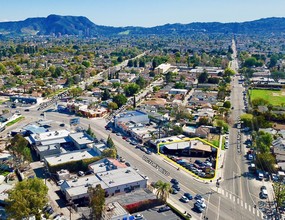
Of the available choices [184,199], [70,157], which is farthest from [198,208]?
[70,157]

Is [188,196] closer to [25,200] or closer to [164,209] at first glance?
[164,209]

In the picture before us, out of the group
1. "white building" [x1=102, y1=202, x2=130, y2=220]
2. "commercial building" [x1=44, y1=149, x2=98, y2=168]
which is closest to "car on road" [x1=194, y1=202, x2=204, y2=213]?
"white building" [x1=102, y1=202, x2=130, y2=220]

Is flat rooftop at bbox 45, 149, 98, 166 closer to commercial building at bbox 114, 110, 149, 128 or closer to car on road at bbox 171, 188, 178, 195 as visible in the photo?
car on road at bbox 171, 188, 178, 195

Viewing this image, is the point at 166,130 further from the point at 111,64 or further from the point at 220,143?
the point at 111,64

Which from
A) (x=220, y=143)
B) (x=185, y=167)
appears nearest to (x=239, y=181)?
(x=185, y=167)

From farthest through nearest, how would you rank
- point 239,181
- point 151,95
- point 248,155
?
point 151,95 < point 248,155 < point 239,181

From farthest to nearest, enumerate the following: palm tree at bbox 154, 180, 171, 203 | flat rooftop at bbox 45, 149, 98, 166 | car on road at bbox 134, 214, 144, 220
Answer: flat rooftop at bbox 45, 149, 98, 166 → palm tree at bbox 154, 180, 171, 203 → car on road at bbox 134, 214, 144, 220
